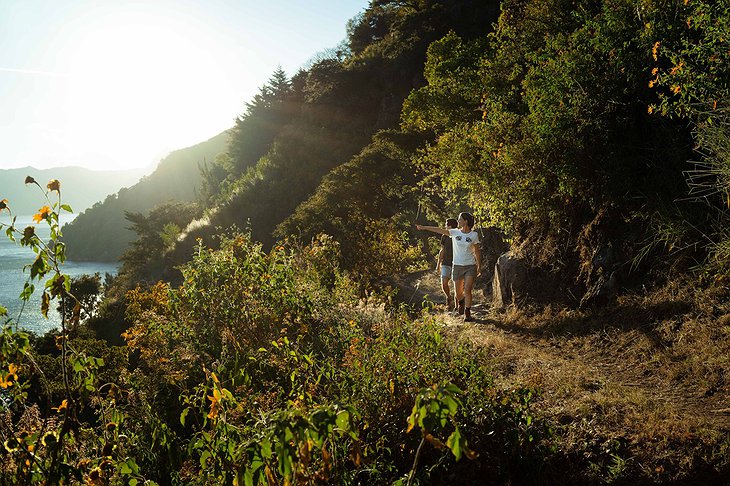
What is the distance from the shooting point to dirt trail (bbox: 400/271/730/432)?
3.66m

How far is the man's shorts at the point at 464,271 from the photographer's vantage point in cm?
770

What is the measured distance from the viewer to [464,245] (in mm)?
7613

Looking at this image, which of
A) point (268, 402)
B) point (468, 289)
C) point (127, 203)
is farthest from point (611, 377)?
point (127, 203)

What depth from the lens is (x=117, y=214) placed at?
330 feet

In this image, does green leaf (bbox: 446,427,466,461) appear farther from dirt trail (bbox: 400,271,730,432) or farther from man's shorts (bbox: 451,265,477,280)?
man's shorts (bbox: 451,265,477,280)

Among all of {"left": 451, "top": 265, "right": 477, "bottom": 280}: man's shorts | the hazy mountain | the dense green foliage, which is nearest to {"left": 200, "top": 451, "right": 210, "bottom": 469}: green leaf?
the dense green foliage

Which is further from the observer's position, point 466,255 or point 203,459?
point 466,255

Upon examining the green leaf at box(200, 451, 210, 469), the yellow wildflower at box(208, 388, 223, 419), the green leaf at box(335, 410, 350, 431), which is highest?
the green leaf at box(335, 410, 350, 431)

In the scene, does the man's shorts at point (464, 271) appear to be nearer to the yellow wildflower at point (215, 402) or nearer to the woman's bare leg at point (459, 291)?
the woman's bare leg at point (459, 291)

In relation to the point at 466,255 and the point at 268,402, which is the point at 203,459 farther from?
the point at 466,255

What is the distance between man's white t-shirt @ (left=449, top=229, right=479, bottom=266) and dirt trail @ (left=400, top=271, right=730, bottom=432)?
124 centimetres

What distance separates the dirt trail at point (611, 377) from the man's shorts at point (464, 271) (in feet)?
3.54

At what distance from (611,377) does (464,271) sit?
3.25 meters

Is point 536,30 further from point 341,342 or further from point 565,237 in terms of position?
point 341,342
